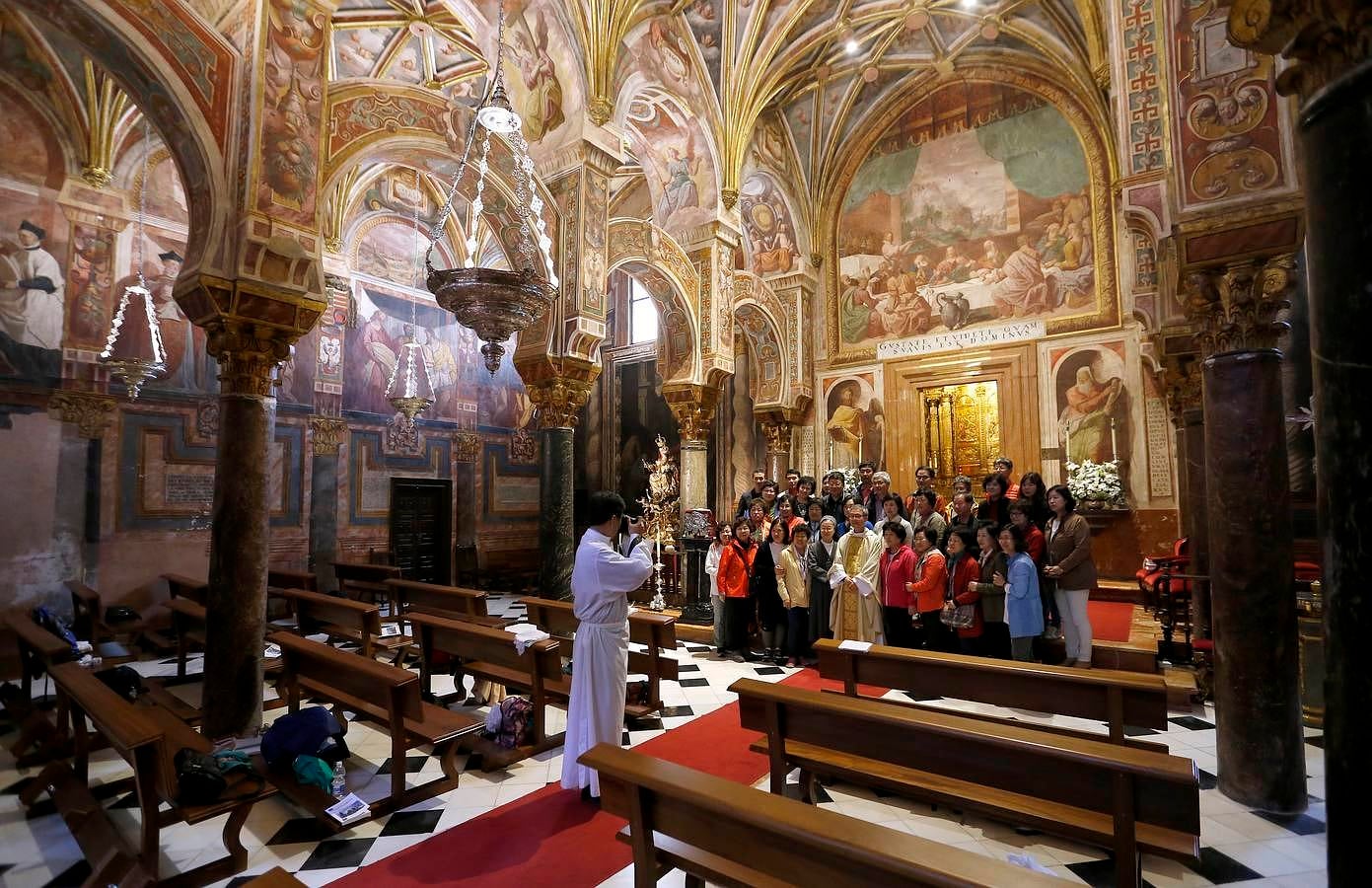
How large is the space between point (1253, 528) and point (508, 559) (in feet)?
49.3

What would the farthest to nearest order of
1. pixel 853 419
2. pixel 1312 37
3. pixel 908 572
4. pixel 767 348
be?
pixel 767 348 → pixel 853 419 → pixel 908 572 → pixel 1312 37

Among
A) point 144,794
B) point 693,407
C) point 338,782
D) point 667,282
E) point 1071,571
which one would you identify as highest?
point 667,282

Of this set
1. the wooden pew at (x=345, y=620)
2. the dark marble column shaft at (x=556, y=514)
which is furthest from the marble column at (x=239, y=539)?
the dark marble column shaft at (x=556, y=514)

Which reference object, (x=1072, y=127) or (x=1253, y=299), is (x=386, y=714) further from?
(x=1072, y=127)

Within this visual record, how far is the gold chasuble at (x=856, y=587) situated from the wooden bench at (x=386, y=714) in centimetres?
406

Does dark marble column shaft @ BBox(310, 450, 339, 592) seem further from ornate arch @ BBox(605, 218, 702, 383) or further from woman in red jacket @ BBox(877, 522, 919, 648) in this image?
woman in red jacket @ BBox(877, 522, 919, 648)

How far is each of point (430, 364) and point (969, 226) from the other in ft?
40.6

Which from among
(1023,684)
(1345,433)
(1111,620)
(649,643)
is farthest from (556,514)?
(1345,433)

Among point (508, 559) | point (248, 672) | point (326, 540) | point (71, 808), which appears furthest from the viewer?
point (508, 559)

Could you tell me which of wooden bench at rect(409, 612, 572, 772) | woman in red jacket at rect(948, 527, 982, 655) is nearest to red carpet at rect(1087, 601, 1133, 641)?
woman in red jacket at rect(948, 527, 982, 655)

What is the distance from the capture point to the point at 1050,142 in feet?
45.1

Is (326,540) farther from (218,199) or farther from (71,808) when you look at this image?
(71,808)

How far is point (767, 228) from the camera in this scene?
52.6 feet

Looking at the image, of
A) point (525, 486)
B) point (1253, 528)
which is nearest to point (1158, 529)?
point (1253, 528)
